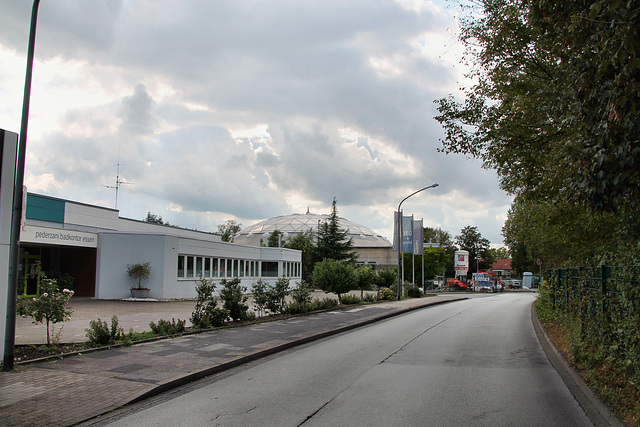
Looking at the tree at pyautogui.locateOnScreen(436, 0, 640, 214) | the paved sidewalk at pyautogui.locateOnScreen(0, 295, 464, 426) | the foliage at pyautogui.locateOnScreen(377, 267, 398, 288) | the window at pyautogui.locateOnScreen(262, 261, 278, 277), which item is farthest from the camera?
the window at pyautogui.locateOnScreen(262, 261, 278, 277)

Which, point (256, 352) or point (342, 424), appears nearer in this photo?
point (342, 424)

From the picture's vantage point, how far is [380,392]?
7.55 meters

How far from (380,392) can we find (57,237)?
22725 millimetres

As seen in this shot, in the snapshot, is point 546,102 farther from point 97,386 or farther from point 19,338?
point 19,338

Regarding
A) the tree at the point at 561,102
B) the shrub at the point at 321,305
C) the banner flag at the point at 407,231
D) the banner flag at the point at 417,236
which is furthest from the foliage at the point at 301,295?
the banner flag at the point at 417,236

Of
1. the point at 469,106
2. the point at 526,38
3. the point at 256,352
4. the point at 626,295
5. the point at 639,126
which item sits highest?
the point at 526,38

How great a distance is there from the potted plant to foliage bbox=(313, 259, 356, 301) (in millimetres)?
9499

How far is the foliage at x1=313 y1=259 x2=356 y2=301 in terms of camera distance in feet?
84.8

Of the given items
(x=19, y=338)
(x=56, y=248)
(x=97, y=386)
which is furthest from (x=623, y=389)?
(x=56, y=248)

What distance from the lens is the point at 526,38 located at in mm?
10508

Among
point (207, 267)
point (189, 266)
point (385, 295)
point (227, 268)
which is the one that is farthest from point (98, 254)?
point (385, 295)

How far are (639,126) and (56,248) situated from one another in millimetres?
30136

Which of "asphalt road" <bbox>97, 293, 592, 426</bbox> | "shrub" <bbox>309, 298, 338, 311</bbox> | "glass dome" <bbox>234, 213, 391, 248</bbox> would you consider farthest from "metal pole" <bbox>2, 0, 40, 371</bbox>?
"glass dome" <bbox>234, 213, 391, 248</bbox>

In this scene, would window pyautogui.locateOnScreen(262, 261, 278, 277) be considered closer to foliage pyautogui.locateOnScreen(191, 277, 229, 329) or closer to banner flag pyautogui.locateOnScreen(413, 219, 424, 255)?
banner flag pyautogui.locateOnScreen(413, 219, 424, 255)
